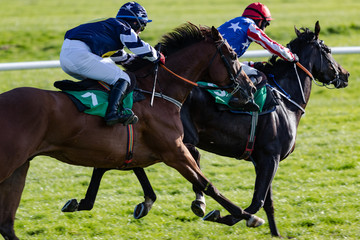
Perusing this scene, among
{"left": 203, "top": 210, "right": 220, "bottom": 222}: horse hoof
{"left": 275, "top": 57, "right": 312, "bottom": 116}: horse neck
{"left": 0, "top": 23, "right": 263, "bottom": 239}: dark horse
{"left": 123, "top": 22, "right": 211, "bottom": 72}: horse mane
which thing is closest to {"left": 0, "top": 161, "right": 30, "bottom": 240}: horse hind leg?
{"left": 0, "top": 23, "right": 263, "bottom": 239}: dark horse

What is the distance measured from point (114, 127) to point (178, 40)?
3.86ft

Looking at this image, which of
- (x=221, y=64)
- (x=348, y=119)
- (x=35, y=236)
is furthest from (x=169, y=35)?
(x=348, y=119)

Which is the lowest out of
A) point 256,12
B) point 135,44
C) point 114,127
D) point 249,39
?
point 114,127

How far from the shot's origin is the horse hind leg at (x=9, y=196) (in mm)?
4906

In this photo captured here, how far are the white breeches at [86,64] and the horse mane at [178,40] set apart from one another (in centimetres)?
49

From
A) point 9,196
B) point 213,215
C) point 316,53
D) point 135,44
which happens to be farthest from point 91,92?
point 316,53

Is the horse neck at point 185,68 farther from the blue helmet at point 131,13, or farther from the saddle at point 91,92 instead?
the blue helmet at point 131,13

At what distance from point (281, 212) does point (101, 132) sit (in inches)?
104

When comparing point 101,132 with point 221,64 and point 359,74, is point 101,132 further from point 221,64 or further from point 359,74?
point 359,74

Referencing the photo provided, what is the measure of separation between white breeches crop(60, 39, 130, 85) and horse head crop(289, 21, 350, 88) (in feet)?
8.34

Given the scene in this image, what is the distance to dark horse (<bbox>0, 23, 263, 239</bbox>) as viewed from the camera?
444 cm

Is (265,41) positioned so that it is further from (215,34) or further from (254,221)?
(254,221)

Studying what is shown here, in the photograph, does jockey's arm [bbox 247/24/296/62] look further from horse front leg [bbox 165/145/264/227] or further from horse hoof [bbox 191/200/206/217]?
horse hoof [bbox 191/200/206/217]

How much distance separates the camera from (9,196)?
4918 millimetres
